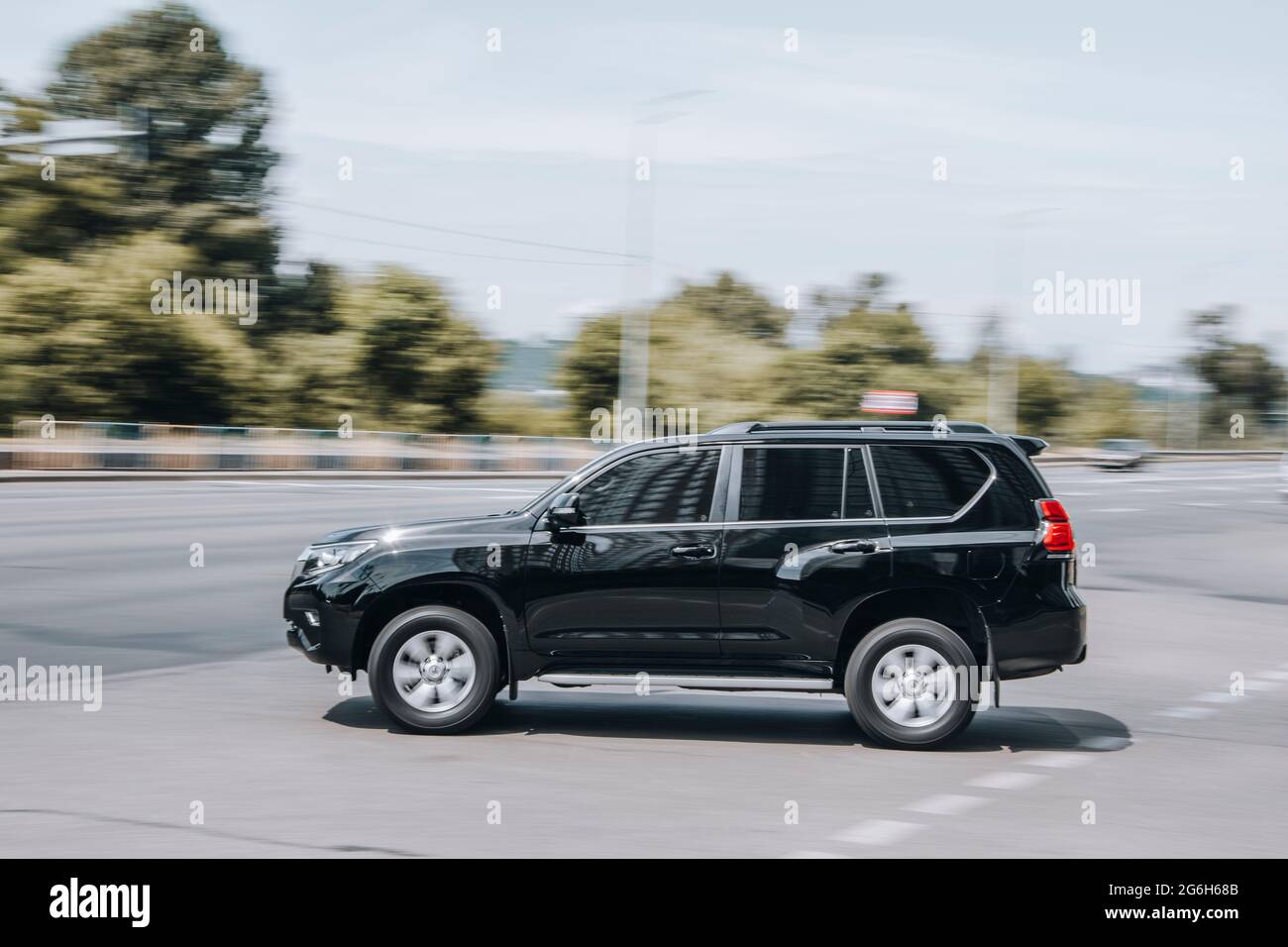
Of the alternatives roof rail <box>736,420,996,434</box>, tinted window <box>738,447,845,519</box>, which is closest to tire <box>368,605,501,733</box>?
tinted window <box>738,447,845,519</box>

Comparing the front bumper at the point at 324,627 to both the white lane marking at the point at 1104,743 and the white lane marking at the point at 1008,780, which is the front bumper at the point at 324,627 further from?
the white lane marking at the point at 1104,743

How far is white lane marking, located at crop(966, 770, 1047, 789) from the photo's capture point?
7.08 metres

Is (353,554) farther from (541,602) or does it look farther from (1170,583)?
(1170,583)

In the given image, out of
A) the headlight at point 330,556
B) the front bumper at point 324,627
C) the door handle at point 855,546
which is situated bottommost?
the front bumper at point 324,627

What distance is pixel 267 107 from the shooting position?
→ 68.6 meters

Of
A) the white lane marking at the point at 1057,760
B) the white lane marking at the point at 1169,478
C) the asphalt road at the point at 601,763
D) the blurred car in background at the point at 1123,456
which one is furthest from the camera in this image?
the blurred car in background at the point at 1123,456

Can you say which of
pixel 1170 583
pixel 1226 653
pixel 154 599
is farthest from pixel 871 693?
pixel 1170 583

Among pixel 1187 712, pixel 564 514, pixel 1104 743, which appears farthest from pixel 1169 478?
pixel 564 514

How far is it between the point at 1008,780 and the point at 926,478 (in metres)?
1.77

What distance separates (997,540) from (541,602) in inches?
99.3

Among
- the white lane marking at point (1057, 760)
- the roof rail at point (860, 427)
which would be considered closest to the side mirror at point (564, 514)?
the roof rail at point (860, 427)

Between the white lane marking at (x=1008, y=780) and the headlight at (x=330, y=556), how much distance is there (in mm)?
3503

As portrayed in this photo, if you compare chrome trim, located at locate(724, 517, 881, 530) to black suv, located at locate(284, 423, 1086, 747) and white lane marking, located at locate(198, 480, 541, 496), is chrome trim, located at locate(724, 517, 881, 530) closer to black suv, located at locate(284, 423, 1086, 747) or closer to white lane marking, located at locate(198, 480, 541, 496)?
black suv, located at locate(284, 423, 1086, 747)

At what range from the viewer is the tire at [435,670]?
7.97 metres
